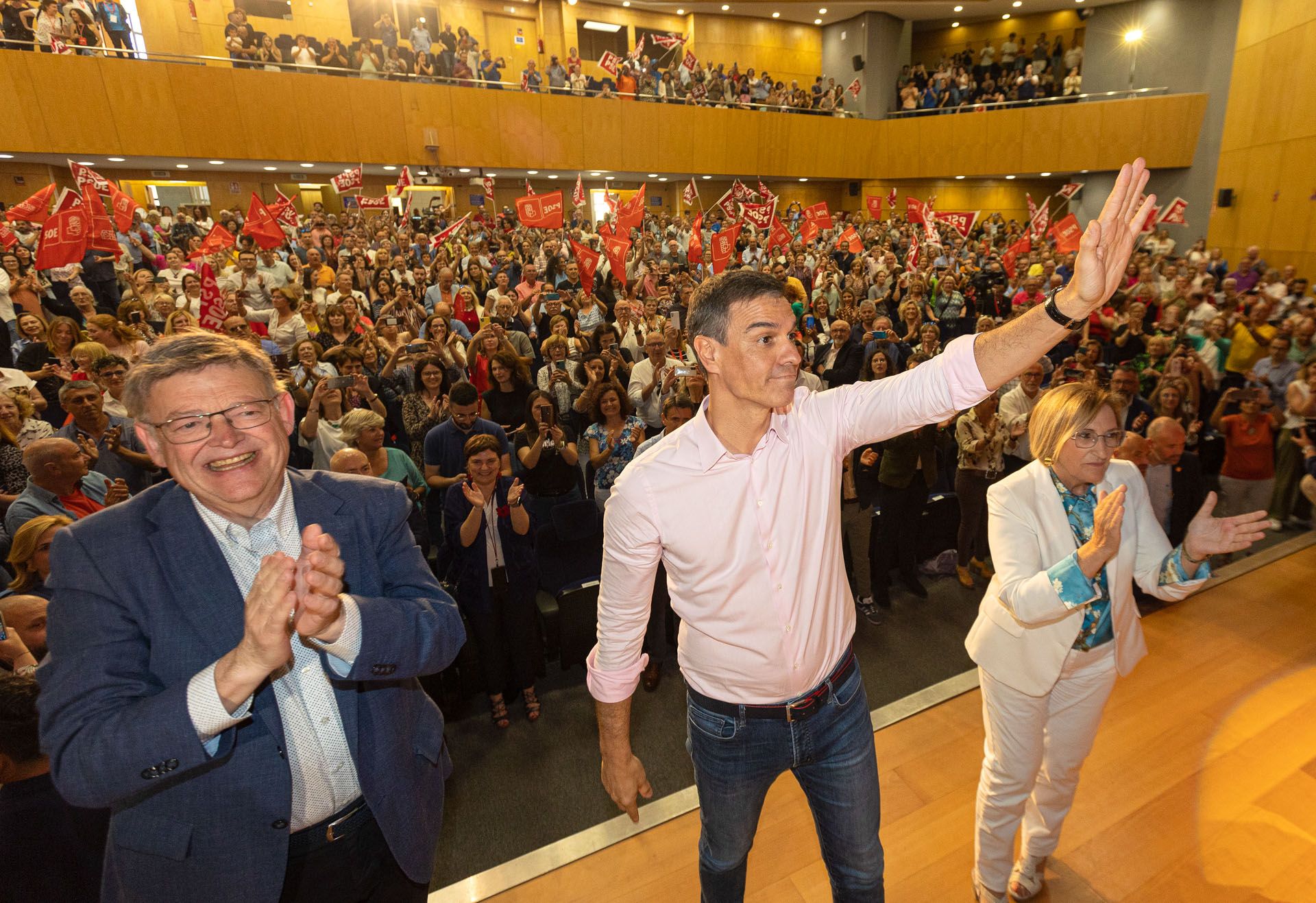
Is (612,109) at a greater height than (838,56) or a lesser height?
lesser

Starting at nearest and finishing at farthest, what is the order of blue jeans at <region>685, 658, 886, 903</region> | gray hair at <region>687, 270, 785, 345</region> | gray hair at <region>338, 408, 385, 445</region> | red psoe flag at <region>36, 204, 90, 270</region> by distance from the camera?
gray hair at <region>687, 270, 785, 345</region>, blue jeans at <region>685, 658, 886, 903</region>, gray hair at <region>338, 408, 385, 445</region>, red psoe flag at <region>36, 204, 90, 270</region>

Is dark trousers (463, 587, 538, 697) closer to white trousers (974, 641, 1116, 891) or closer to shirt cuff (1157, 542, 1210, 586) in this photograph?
white trousers (974, 641, 1116, 891)

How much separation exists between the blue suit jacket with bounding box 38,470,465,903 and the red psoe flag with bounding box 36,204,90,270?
7347 mm

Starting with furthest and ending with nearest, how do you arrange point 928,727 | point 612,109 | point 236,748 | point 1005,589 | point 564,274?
point 612,109 → point 564,274 → point 928,727 → point 1005,589 → point 236,748

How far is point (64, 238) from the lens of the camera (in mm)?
6500

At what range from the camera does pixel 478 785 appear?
3.13 metres

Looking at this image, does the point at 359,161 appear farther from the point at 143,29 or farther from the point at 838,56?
the point at 838,56

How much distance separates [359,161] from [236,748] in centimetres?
1700

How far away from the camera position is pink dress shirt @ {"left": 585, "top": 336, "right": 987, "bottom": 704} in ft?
5.10

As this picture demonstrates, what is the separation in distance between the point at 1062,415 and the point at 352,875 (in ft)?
7.27

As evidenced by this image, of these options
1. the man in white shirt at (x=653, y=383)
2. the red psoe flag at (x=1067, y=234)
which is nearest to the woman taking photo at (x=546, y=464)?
the man in white shirt at (x=653, y=383)

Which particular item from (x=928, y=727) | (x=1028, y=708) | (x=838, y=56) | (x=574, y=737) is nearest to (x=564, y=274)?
Answer: (x=574, y=737)

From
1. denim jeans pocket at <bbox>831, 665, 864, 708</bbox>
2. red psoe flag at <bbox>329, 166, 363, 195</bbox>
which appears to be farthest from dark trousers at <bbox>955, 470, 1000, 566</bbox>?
red psoe flag at <bbox>329, 166, 363, 195</bbox>

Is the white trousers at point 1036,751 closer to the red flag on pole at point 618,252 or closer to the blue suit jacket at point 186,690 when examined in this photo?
the blue suit jacket at point 186,690
